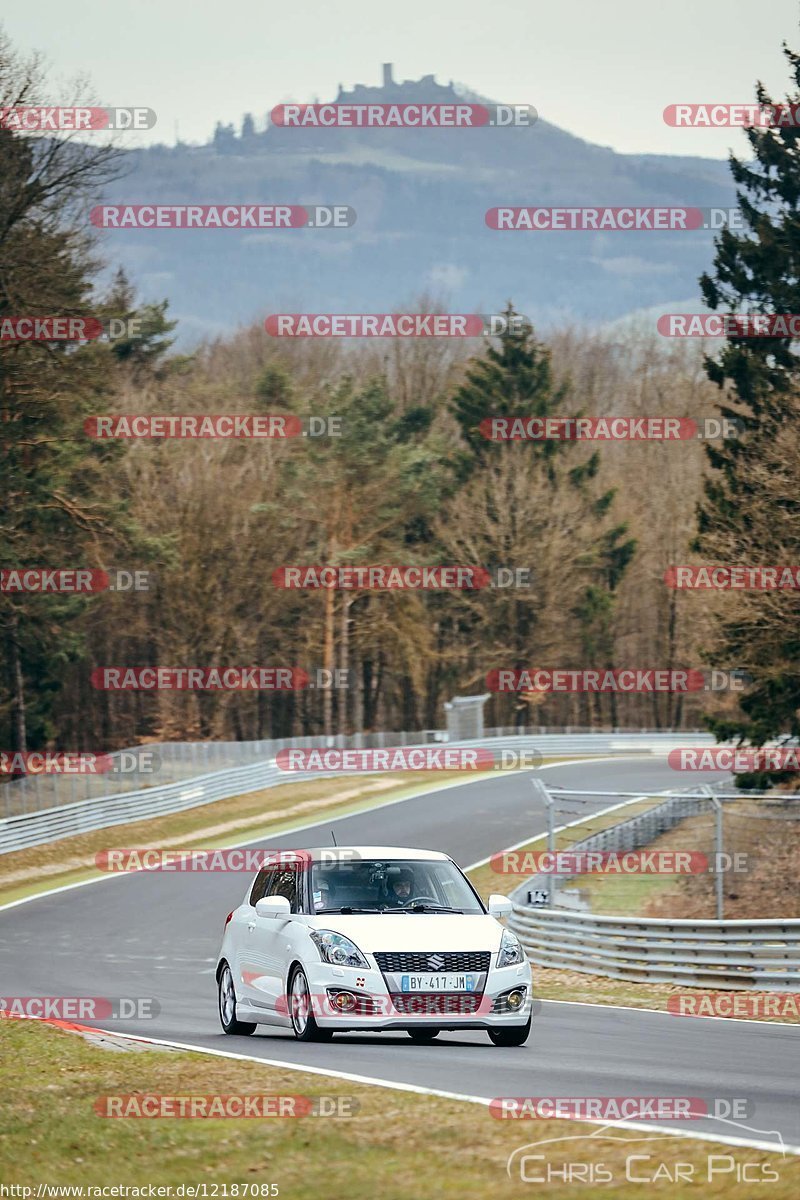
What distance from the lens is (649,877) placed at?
100 feet

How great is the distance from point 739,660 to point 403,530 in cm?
4278

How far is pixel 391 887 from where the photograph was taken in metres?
13.5

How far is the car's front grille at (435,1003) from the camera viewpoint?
40.5 feet

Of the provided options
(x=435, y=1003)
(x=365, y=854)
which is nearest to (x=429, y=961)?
(x=435, y=1003)

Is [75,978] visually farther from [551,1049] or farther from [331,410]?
[331,410]

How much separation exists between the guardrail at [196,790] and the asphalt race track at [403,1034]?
1.14 meters

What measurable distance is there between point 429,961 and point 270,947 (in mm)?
1689

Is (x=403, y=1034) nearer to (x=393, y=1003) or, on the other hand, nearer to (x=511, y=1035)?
(x=511, y=1035)

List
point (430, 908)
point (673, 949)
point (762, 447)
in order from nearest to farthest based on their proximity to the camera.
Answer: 1. point (430, 908)
2. point (673, 949)
3. point (762, 447)

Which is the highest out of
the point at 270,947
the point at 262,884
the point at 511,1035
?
the point at 262,884

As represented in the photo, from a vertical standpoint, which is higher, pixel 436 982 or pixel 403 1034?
pixel 436 982

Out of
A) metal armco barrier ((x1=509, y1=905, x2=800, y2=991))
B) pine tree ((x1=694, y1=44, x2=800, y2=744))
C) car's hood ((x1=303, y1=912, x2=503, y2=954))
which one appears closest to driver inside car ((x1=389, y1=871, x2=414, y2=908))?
car's hood ((x1=303, y1=912, x2=503, y2=954))

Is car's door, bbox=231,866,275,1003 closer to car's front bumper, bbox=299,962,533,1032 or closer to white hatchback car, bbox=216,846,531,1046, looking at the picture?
white hatchback car, bbox=216,846,531,1046

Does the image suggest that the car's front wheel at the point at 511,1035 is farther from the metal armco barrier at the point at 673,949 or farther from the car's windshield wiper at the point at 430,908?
the metal armco barrier at the point at 673,949
